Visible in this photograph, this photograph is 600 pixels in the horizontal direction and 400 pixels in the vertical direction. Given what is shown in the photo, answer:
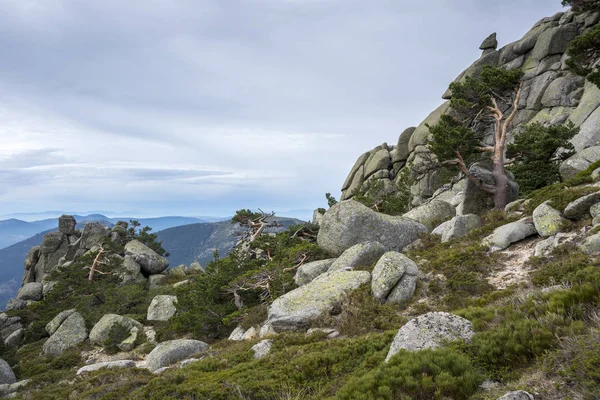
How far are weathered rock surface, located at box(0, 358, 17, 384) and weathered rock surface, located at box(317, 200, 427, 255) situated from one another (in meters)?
20.7

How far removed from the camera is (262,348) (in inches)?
480

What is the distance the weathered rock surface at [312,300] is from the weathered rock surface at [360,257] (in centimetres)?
190

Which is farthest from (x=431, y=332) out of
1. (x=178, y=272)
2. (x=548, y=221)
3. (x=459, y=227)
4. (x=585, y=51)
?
(x=178, y=272)

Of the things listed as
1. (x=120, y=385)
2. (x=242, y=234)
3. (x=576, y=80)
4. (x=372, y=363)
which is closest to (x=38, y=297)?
(x=242, y=234)

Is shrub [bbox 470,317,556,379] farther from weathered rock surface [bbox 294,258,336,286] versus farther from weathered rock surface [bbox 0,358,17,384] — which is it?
weathered rock surface [bbox 0,358,17,384]

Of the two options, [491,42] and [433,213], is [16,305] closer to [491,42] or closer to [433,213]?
[433,213]

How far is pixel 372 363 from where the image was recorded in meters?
7.78

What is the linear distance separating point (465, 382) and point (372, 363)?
2.67 m

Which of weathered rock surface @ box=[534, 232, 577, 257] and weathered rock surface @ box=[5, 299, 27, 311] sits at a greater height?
weathered rock surface @ box=[534, 232, 577, 257]

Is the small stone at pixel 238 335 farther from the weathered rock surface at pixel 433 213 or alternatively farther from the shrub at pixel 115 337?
the weathered rock surface at pixel 433 213

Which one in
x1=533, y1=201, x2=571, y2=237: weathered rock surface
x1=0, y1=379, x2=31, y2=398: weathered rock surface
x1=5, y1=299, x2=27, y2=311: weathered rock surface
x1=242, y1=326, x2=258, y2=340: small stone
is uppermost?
x1=533, y1=201, x2=571, y2=237: weathered rock surface

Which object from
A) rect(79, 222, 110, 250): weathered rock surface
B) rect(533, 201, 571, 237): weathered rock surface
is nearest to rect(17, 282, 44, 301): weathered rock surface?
rect(79, 222, 110, 250): weathered rock surface

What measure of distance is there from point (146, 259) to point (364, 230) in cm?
3703

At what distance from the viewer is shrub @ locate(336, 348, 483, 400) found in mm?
5406
